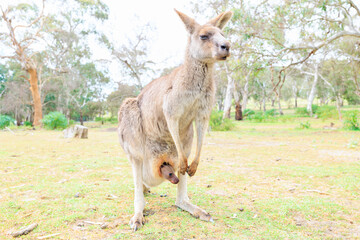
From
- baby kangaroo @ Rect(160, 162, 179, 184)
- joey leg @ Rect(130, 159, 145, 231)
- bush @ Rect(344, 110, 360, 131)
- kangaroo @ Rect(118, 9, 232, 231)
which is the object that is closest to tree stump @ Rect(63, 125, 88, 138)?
→ kangaroo @ Rect(118, 9, 232, 231)

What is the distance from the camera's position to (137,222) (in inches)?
72.1

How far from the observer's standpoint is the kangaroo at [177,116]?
1834mm

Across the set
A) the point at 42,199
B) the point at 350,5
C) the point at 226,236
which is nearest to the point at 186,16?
the point at 226,236

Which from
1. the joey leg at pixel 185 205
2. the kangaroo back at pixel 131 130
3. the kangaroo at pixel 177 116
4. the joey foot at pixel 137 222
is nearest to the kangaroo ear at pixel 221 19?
the kangaroo at pixel 177 116

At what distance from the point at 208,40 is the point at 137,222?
147cm

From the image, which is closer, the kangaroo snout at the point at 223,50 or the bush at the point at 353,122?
the kangaroo snout at the point at 223,50

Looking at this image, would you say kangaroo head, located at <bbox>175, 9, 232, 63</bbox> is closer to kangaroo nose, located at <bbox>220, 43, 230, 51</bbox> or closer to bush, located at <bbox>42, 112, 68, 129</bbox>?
kangaroo nose, located at <bbox>220, 43, 230, 51</bbox>

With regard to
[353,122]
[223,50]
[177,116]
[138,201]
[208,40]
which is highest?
[208,40]

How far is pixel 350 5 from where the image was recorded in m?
8.16

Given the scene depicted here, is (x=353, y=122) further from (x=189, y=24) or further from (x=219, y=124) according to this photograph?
(x=189, y=24)

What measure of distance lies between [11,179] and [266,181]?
3217mm

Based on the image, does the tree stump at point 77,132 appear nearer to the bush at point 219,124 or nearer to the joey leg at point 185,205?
the bush at point 219,124

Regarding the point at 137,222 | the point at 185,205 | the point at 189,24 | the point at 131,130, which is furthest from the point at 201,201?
the point at 189,24

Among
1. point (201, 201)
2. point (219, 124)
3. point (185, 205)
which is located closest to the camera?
point (185, 205)
